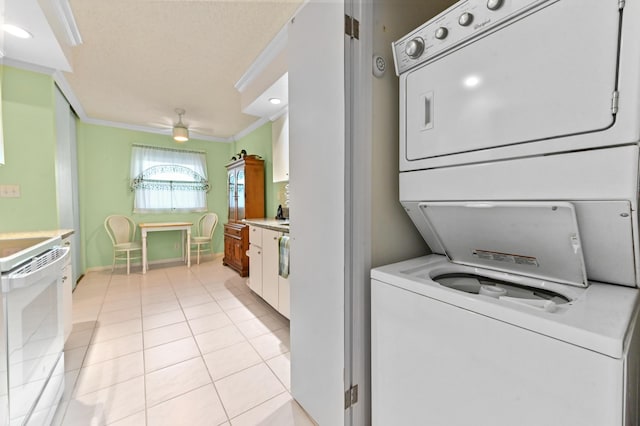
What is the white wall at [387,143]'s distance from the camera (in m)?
1.06

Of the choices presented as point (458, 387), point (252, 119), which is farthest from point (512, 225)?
point (252, 119)

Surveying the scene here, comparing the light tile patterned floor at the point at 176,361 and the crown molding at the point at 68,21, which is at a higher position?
the crown molding at the point at 68,21

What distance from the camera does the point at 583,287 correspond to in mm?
746

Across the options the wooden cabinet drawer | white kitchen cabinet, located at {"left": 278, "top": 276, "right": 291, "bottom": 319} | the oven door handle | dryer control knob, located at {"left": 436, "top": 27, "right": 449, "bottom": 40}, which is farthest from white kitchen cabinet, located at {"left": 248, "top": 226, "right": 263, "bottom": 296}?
dryer control knob, located at {"left": 436, "top": 27, "right": 449, "bottom": 40}

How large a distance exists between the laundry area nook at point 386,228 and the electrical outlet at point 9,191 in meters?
0.02

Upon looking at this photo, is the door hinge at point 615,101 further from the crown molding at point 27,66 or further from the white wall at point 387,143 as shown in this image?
the crown molding at point 27,66

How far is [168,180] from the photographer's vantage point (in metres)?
4.71

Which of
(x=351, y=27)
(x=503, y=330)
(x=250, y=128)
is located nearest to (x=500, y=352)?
(x=503, y=330)

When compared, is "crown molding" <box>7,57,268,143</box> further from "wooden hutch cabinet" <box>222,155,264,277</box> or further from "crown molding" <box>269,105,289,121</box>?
"wooden hutch cabinet" <box>222,155,264,277</box>

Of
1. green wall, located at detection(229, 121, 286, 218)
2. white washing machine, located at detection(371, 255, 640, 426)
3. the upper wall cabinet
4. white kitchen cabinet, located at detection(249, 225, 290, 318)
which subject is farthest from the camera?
green wall, located at detection(229, 121, 286, 218)

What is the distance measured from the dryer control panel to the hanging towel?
150cm

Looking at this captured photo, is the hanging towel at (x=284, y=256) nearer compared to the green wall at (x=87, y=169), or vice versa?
the hanging towel at (x=284, y=256)

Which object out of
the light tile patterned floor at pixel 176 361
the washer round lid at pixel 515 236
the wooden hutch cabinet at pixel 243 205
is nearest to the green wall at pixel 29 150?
the light tile patterned floor at pixel 176 361

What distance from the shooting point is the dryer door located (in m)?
0.58
